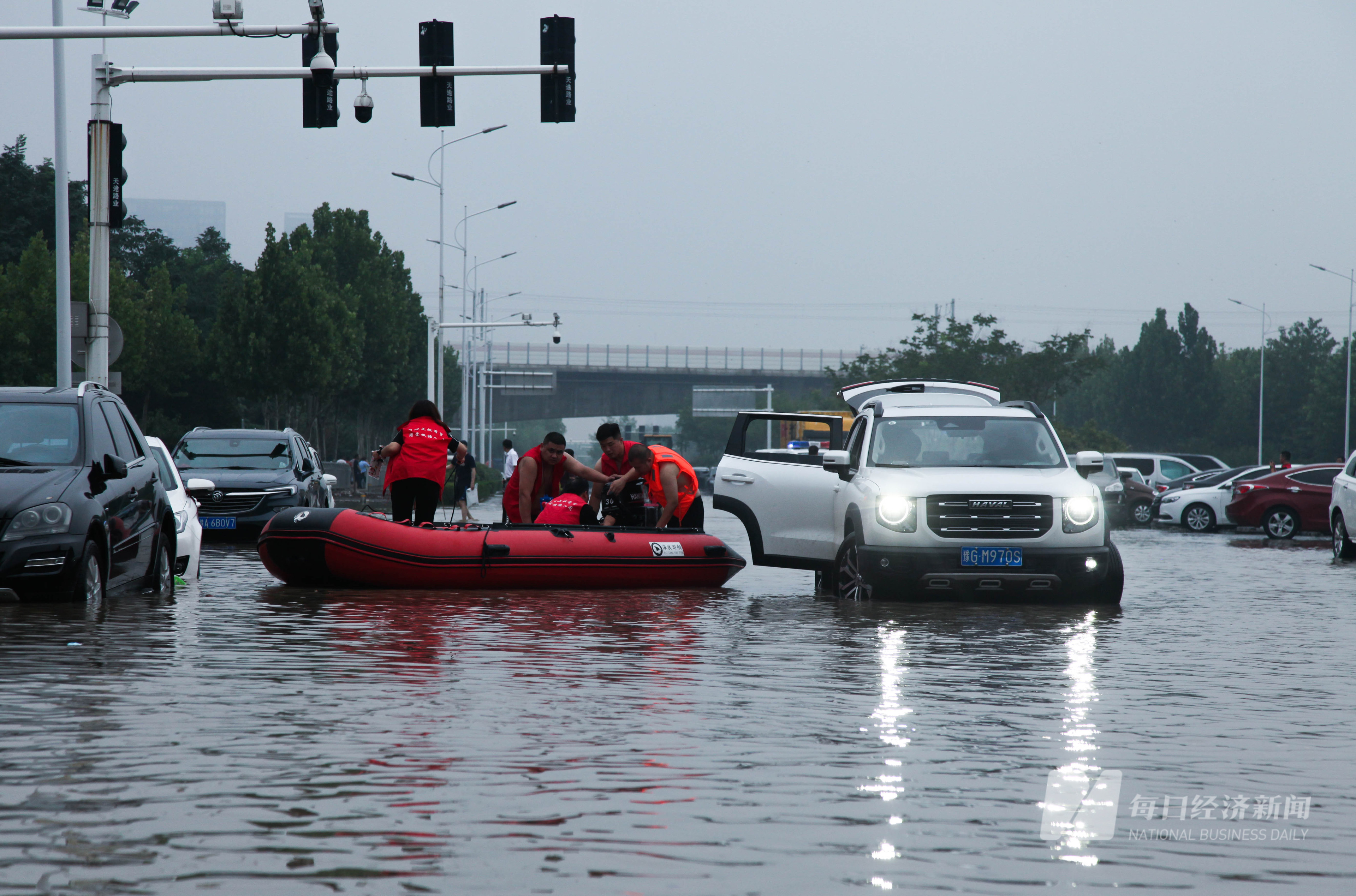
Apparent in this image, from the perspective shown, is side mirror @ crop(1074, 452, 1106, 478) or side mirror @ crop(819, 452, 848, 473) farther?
side mirror @ crop(819, 452, 848, 473)

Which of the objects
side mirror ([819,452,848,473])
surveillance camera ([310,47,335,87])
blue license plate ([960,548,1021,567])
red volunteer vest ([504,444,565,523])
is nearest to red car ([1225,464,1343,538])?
red volunteer vest ([504,444,565,523])

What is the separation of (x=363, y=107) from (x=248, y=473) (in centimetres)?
587

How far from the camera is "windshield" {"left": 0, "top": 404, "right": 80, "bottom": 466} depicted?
1135 centimetres

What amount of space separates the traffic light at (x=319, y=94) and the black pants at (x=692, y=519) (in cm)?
582

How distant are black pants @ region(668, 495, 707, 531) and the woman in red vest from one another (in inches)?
96.2

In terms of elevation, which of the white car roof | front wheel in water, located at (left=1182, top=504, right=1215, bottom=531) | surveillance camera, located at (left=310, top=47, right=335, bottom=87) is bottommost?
front wheel in water, located at (left=1182, top=504, right=1215, bottom=531)

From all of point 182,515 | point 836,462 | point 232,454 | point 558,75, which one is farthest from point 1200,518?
point 182,515

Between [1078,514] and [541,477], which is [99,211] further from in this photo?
[1078,514]

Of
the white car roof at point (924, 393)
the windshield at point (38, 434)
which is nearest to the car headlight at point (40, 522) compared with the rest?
the windshield at point (38, 434)

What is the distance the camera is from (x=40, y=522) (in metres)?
10.6

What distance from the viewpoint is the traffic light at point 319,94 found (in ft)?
57.7

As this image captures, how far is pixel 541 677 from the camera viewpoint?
8.39 m

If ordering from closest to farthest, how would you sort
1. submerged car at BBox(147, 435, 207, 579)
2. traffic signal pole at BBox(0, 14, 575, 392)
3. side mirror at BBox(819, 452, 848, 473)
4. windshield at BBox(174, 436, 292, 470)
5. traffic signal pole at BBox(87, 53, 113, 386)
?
side mirror at BBox(819, 452, 848, 473) < submerged car at BBox(147, 435, 207, 579) < traffic signal pole at BBox(0, 14, 575, 392) < traffic signal pole at BBox(87, 53, 113, 386) < windshield at BBox(174, 436, 292, 470)

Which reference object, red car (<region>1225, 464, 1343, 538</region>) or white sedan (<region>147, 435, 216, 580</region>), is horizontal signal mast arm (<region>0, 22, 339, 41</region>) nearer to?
white sedan (<region>147, 435, 216, 580</region>)
